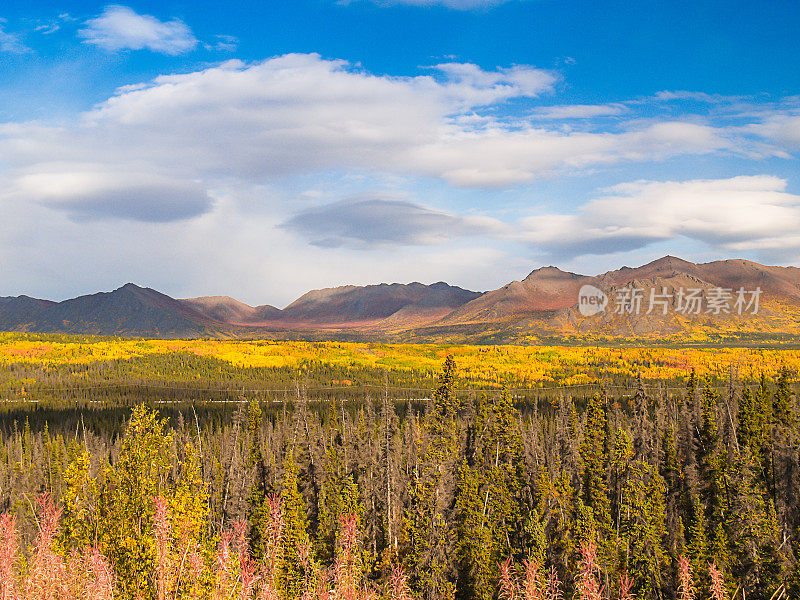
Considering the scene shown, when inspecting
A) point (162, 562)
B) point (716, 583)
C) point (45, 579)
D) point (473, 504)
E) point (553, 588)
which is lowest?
point (473, 504)

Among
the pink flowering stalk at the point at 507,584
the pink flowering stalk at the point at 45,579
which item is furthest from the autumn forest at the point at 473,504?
the pink flowering stalk at the point at 507,584

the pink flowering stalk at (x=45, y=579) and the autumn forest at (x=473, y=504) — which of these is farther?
the autumn forest at (x=473, y=504)

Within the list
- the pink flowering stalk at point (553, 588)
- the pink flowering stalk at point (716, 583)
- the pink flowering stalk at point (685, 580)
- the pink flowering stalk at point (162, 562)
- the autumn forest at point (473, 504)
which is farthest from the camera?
the autumn forest at point (473, 504)

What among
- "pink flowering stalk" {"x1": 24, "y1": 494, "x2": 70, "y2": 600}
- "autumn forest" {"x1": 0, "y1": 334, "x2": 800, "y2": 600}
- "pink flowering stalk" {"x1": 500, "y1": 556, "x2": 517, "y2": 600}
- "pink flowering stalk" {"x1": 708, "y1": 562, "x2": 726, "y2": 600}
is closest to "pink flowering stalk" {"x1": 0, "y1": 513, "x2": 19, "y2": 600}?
"pink flowering stalk" {"x1": 24, "y1": 494, "x2": 70, "y2": 600}

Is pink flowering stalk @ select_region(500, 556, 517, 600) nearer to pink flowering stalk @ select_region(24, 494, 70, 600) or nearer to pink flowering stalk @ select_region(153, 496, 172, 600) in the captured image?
pink flowering stalk @ select_region(153, 496, 172, 600)

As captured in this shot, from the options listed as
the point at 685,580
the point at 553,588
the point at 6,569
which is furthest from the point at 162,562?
the point at 553,588

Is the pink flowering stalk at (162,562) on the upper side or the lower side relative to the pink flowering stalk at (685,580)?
upper

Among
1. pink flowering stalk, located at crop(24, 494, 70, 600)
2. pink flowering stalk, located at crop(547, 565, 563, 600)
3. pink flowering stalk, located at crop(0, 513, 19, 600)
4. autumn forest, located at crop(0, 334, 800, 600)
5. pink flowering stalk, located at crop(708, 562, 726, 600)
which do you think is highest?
pink flowering stalk, located at crop(0, 513, 19, 600)

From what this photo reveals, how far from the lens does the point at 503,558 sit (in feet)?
185

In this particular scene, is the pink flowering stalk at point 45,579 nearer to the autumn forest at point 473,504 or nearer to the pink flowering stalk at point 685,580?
the autumn forest at point 473,504

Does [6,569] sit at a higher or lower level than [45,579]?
higher

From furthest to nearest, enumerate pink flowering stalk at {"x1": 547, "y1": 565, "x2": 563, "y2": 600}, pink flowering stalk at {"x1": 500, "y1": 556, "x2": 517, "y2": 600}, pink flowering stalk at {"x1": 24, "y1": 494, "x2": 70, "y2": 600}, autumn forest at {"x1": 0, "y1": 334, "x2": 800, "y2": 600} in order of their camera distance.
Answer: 1. autumn forest at {"x1": 0, "y1": 334, "x2": 800, "y2": 600}
2. pink flowering stalk at {"x1": 547, "y1": 565, "x2": 563, "y2": 600}
3. pink flowering stalk at {"x1": 500, "y1": 556, "x2": 517, "y2": 600}
4. pink flowering stalk at {"x1": 24, "y1": 494, "x2": 70, "y2": 600}

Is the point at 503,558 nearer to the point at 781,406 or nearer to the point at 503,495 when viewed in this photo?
the point at 503,495

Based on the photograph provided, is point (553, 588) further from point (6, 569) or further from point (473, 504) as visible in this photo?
point (473, 504)
